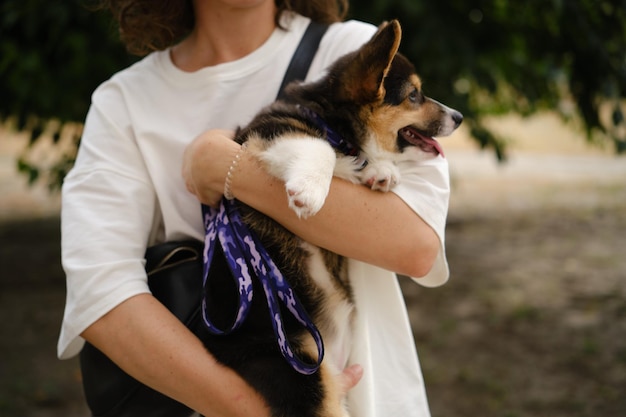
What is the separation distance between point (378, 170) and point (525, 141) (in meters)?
18.1

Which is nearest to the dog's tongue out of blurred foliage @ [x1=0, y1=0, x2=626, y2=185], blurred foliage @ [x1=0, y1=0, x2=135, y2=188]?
blurred foliage @ [x1=0, y1=0, x2=626, y2=185]

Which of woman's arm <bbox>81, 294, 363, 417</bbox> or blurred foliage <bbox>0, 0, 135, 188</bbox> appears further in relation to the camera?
blurred foliage <bbox>0, 0, 135, 188</bbox>

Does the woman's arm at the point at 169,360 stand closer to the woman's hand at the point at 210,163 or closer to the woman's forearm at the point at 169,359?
the woman's forearm at the point at 169,359

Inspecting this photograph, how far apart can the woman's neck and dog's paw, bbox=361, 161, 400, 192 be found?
0.69 m

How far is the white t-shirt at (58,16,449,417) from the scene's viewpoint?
2109mm

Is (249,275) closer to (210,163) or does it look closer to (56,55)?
(210,163)

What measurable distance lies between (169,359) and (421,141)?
3.57 feet

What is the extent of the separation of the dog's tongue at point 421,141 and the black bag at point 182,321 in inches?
30.4

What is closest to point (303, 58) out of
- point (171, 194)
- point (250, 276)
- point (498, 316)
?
point (171, 194)

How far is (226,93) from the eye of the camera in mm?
2422

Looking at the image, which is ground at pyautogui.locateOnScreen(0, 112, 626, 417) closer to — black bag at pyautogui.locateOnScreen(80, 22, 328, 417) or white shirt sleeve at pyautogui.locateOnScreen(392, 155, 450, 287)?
white shirt sleeve at pyautogui.locateOnScreen(392, 155, 450, 287)

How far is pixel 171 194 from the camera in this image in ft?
7.63

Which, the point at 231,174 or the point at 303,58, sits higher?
the point at 303,58

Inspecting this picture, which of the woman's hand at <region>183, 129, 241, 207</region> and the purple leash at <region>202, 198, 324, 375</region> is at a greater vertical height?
the woman's hand at <region>183, 129, 241, 207</region>
